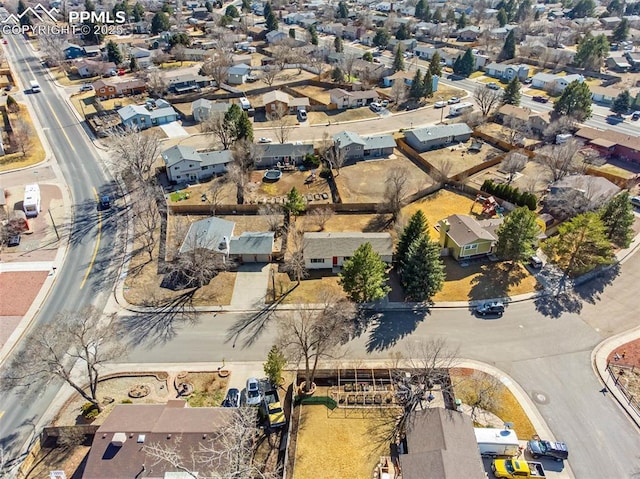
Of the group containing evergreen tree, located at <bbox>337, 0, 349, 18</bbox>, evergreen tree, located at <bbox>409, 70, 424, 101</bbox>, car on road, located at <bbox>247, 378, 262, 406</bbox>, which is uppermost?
evergreen tree, located at <bbox>337, 0, 349, 18</bbox>

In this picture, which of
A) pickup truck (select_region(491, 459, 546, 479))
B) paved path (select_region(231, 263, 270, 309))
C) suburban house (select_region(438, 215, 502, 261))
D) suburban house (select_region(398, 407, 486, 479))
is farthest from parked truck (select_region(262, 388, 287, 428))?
suburban house (select_region(438, 215, 502, 261))

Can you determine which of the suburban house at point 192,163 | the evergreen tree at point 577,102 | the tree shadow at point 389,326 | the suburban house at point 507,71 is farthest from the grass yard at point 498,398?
the suburban house at point 507,71

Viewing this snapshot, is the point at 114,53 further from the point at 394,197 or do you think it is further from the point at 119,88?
the point at 394,197

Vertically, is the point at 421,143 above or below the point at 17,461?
above

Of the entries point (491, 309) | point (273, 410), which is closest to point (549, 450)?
point (491, 309)

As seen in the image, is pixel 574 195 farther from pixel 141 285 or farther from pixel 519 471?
pixel 141 285

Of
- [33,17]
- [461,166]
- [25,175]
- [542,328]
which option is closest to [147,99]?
[25,175]

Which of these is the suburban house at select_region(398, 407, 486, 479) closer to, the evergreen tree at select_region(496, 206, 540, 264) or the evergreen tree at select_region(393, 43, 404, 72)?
the evergreen tree at select_region(496, 206, 540, 264)
